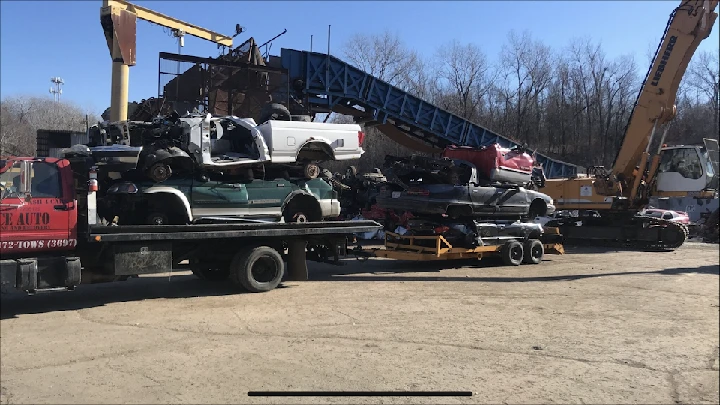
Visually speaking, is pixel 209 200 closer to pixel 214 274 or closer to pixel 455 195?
pixel 214 274

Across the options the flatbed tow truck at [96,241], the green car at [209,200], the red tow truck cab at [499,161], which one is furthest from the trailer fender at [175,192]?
the red tow truck cab at [499,161]

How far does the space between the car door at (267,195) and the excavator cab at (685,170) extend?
12596 mm

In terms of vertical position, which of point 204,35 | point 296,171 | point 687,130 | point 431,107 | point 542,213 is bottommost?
point 542,213

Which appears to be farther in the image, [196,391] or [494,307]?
[494,307]

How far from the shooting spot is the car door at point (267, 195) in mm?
9102

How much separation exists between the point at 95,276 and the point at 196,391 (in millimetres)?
4092

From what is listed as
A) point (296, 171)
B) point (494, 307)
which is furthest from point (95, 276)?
point (494, 307)

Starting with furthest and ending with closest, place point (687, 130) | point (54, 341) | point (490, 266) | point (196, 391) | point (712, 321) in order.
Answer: point (687, 130), point (490, 266), point (54, 341), point (712, 321), point (196, 391)

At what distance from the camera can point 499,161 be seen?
12.8m

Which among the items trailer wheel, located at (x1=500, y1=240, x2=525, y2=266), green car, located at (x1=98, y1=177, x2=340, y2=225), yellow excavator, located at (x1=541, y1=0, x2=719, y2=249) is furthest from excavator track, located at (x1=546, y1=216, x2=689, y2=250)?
green car, located at (x1=98, y1=177, x2=340, y2=225)

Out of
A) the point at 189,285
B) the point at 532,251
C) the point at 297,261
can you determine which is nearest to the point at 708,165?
the point at 532,251

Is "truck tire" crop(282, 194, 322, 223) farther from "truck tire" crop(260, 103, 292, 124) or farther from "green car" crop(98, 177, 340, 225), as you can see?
"truck tire" crop(260, 103, 292, 124)

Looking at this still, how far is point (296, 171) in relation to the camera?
9.81 m

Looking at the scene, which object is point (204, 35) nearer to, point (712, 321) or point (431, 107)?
point (431, 107)
